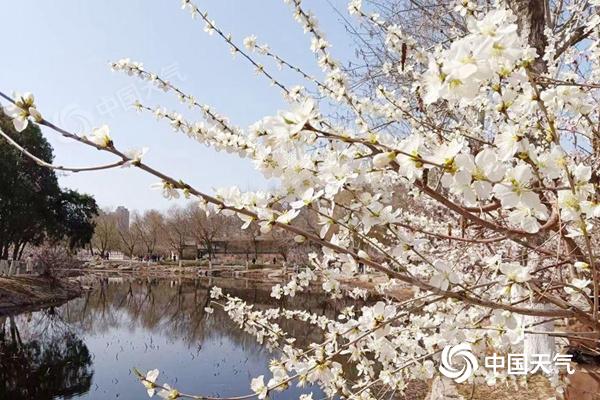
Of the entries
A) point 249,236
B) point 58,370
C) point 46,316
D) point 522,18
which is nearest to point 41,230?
point 46,316

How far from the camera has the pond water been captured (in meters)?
8.59

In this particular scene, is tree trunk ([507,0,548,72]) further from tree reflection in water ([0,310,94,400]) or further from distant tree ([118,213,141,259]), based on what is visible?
distant tree ([118,213,141,259])

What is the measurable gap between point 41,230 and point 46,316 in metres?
10.3

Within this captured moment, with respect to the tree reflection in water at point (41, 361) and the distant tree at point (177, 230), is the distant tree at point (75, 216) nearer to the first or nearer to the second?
the tree reflection in water at point (41, 361)

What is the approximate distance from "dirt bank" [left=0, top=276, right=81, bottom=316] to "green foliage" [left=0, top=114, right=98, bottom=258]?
131 inches

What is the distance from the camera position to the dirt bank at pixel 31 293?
15727 mm

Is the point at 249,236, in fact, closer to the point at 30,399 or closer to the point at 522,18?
the point at 30,399

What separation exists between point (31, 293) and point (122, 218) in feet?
128

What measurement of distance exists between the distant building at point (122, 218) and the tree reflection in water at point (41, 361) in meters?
38.7

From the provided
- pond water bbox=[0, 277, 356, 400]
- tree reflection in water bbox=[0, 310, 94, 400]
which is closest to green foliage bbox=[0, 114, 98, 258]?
pond water bbox=[0, 277, 356, 400]

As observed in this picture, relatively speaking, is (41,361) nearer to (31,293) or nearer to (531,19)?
(31,293)

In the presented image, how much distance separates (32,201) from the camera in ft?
70.8

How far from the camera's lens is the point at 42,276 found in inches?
799

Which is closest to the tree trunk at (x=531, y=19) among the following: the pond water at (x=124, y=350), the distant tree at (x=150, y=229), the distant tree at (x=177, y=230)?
the pond water at (x=124, y=350)
